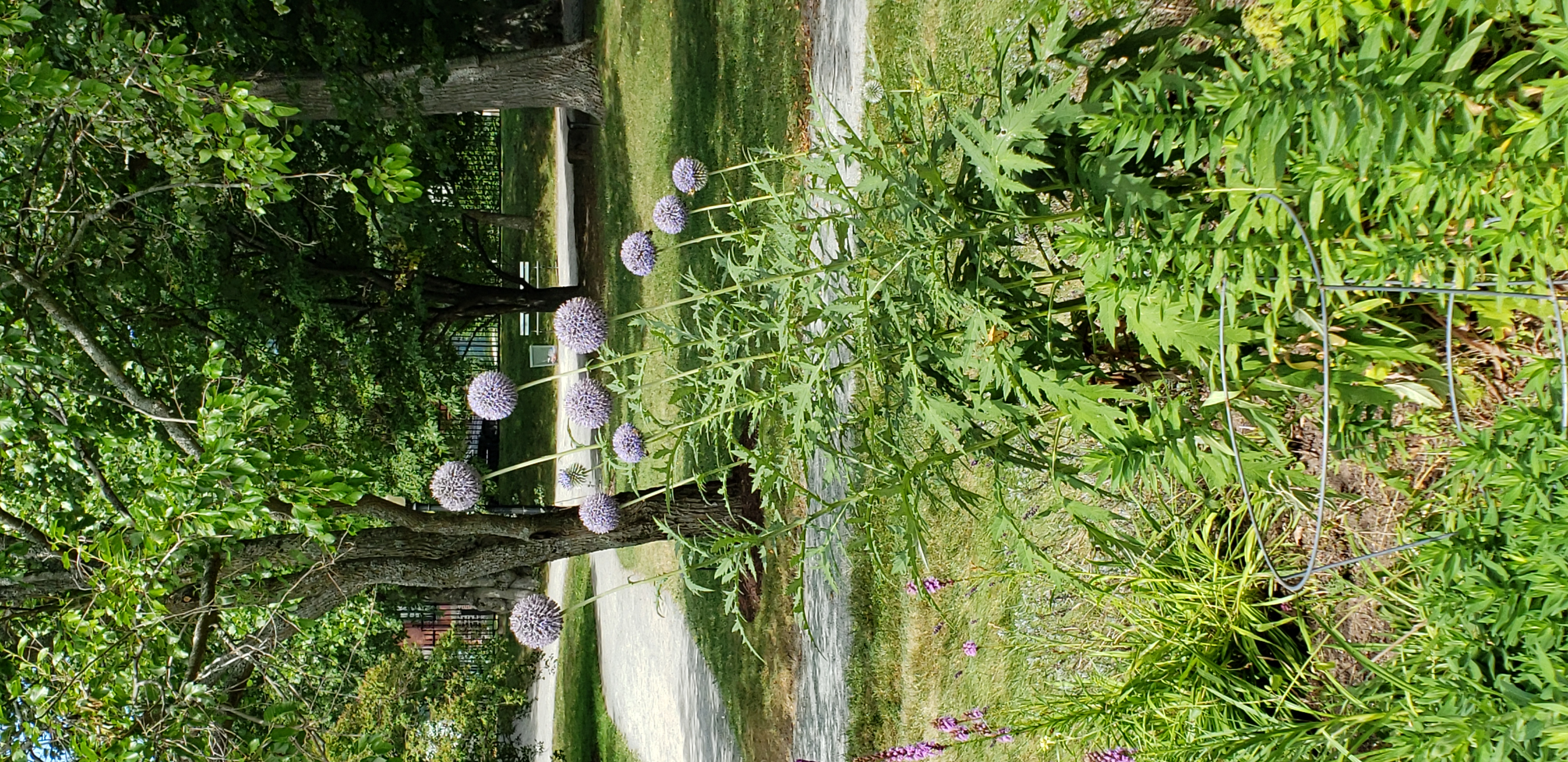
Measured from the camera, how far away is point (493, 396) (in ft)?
15.3

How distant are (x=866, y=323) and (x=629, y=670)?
29.8 ft

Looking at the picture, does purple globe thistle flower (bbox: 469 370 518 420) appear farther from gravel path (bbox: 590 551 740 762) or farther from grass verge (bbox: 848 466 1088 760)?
gravel path (bbox: 590 551 740 762)

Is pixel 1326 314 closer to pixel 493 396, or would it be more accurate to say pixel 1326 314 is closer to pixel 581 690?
pixel 493 396

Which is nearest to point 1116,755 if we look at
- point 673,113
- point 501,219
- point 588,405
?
point 588,405

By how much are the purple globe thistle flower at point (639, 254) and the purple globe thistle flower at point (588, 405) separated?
2.11 ft

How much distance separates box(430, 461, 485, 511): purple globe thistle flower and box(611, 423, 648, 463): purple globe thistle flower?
30.1 inches

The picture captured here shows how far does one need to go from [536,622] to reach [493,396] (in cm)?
164

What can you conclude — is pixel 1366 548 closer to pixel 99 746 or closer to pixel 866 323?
pixel 866 323

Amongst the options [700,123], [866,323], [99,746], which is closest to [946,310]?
[866,323]

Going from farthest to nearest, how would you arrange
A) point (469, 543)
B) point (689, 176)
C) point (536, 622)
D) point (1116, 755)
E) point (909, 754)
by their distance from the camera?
1. point (469, 543)
2. point (536, 622)
3. point (689, 176)
4. point (909, 754)
5. point (1116, 755)

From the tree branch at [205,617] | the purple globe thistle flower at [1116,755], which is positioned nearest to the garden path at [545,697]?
the tree branch at [205,617]

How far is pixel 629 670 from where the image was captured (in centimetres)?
1081

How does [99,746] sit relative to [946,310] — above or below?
below

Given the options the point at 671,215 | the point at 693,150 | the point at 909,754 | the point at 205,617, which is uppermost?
the point at 693,150
